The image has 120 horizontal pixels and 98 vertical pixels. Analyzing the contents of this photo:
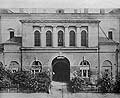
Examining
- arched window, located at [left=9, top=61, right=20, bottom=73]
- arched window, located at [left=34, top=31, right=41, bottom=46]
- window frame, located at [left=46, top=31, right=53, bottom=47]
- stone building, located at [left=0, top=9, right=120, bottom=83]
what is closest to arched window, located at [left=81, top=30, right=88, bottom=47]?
stone building, located at [left=0, top=9, right=120, bottom=83]

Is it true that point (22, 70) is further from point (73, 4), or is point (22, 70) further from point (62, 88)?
point (73, 4)

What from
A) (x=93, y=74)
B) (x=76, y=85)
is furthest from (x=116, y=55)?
(x=76, y=85)

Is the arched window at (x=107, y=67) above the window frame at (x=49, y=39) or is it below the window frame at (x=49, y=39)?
below

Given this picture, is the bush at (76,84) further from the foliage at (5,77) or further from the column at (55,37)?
the foliage at (5,77)

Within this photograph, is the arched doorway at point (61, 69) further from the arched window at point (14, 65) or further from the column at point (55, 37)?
the arched window at point (14, 65)

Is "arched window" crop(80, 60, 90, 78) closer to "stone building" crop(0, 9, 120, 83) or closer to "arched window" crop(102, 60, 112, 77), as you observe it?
"stone building" crop(0, 9, 120, 83)

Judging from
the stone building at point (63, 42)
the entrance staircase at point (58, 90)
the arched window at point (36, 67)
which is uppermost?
the stone building at point (63, 42)

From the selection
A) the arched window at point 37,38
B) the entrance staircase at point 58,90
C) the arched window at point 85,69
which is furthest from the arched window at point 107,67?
the arched window at point 37,38

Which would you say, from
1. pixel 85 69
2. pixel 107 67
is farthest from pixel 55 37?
pixel 107 67

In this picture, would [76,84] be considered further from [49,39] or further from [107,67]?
[49,39]
